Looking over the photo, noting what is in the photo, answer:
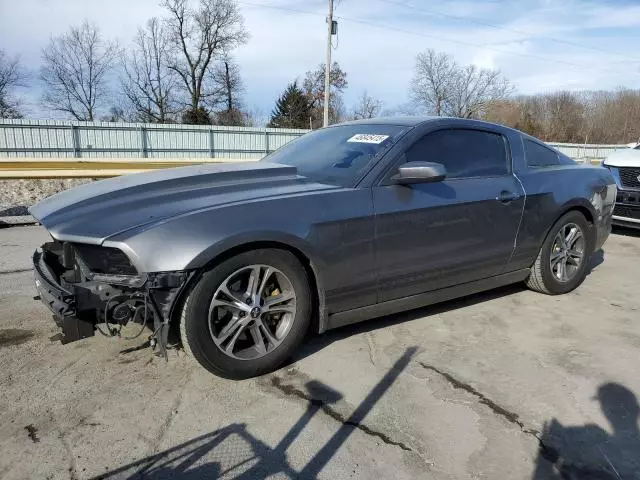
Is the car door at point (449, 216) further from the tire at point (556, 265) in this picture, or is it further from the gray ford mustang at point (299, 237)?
the tire at point (556, 265)

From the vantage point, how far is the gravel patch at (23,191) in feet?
28.5

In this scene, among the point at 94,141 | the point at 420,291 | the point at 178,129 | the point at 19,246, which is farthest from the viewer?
the point at 178,129

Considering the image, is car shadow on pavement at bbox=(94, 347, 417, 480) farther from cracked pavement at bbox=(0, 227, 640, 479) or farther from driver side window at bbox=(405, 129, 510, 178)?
driver side window at bbox=(405, 129, 510, 178)

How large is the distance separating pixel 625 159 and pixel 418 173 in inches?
237

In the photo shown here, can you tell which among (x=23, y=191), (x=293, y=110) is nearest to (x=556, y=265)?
(x=23, y=191)

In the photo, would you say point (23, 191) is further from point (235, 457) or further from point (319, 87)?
point (319, 87)

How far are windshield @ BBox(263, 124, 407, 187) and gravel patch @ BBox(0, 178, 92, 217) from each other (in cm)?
652

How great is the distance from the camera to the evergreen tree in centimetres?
4812

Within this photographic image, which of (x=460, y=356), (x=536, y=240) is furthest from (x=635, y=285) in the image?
(x=460, y=356)

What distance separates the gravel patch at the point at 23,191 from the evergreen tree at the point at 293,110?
3940 cm

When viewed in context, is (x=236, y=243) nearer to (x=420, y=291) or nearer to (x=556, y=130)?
(x=420, y=291)

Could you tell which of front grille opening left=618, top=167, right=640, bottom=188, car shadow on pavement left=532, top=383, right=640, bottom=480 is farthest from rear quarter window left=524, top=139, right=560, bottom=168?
front grille opening left=618, top=167, right=640, bottom=188

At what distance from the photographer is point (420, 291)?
11.5ft

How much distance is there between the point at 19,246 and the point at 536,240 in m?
6.10
